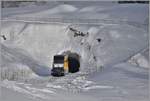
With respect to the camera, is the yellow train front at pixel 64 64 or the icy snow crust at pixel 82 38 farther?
the icy snow crust at pixel 82 38

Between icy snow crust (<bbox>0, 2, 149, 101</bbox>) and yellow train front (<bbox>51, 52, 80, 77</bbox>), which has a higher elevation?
icy snow crust (<bbox>0, 2, 149, 101</bbox>)

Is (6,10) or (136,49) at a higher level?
(6,10)

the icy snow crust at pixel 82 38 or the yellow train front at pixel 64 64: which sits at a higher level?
the icy snow crust at pixel 82 38

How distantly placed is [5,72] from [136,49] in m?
→ 14.2

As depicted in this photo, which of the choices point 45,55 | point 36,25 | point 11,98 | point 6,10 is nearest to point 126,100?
point 11,98

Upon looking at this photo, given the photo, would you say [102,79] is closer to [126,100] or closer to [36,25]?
[126,100]

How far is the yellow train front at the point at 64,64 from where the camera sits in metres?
25.6

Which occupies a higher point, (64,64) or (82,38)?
(82,38)

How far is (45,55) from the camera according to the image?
118ft

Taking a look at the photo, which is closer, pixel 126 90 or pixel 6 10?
pixel 126 90

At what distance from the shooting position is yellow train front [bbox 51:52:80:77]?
84.0 feet

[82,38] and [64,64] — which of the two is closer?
[64,64]

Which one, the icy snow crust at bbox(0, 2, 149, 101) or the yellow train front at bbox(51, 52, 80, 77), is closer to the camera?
the yellow train front at bbox(51, 52, 80, 77)

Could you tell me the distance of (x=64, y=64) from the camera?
28047mm
